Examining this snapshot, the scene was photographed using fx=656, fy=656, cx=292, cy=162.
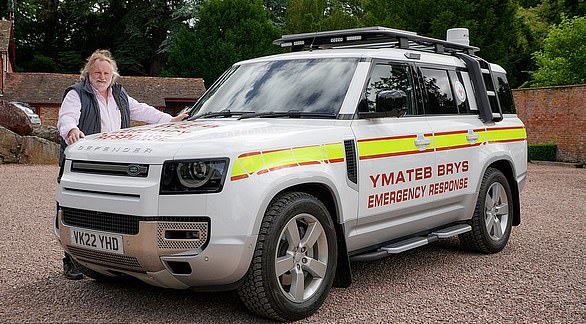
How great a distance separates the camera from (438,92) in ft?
20.2

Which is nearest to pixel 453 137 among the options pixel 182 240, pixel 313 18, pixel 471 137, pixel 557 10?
pixel 471 137

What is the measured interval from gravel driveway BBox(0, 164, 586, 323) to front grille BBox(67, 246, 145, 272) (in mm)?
448

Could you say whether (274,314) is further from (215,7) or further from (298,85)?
(215,7)

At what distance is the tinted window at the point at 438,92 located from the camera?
602cm

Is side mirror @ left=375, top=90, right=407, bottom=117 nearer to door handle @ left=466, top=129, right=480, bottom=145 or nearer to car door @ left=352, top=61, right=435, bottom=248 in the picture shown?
car door @ left=352, top=61, right=435, bottom=248

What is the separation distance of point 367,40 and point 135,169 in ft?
9.95

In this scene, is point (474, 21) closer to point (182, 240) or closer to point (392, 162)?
point (392, 162)

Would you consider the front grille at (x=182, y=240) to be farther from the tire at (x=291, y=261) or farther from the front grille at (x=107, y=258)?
the tire at (x=291, y=261)

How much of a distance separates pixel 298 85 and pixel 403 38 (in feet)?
4.31

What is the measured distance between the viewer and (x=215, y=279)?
4.12m

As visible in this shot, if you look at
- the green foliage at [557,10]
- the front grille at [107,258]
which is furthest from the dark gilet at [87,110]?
the green foliage at [557,10]

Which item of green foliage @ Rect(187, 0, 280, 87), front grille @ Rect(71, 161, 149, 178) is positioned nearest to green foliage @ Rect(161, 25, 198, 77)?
green foliage @ Rect(187, 0, 280, 87)

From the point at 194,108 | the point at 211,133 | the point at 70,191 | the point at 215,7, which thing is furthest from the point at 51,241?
the point at 215,7

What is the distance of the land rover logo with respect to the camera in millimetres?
4094
